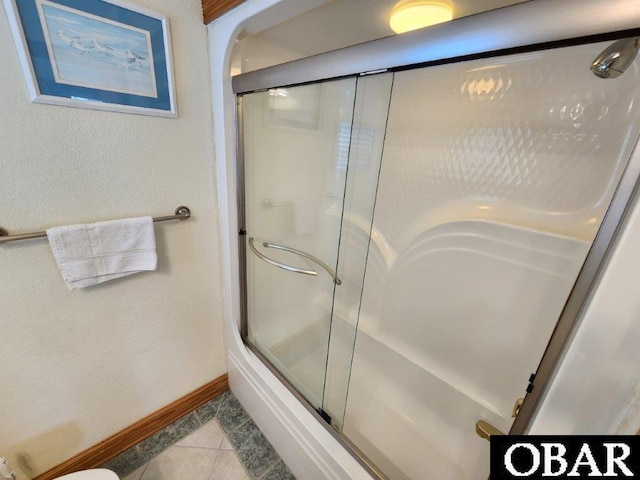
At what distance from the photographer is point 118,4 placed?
32.3 inches

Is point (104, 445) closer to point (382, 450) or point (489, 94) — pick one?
point (382, 450)

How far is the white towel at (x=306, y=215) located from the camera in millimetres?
1457

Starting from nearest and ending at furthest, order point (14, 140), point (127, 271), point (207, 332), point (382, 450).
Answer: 1. point (14, 140)
2. point (127, 271)
3. point (382, 450)
4. point (207, 332)

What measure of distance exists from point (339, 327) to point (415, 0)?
1.47 meters

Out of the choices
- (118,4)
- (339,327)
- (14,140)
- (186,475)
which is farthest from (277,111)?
(186,475)

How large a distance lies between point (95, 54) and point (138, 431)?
1632 mm

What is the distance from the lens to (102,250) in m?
0.95

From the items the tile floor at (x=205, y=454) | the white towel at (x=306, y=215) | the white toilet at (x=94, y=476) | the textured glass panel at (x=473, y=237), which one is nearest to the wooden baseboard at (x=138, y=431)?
the tile floor at (x=205, y=454)

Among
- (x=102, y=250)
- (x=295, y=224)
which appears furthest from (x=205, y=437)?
(x=295, y=224)

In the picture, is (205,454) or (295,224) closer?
(205,454)

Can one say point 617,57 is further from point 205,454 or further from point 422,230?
point 205,454

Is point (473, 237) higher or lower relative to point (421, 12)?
lower

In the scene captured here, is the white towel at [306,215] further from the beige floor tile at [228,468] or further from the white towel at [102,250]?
the beige floor tile at [228,468]

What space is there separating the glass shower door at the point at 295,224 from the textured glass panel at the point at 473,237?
0.29m
